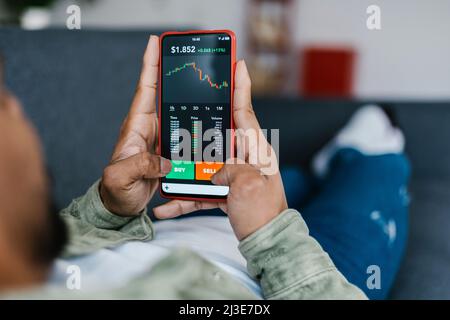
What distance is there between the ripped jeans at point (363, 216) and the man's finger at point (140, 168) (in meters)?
0.12

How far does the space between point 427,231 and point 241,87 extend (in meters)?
0.44

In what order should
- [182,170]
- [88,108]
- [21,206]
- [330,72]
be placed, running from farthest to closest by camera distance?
[330,72] < [88,108] < [182,170] < [21,206]

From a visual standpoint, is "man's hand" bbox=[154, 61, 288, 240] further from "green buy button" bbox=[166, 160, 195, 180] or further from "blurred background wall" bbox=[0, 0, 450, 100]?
"blurred background wall" bbox=[0, 0, 450, 100]

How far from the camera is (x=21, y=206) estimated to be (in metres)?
0.20

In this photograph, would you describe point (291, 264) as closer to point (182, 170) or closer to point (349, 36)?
point (182, 170)

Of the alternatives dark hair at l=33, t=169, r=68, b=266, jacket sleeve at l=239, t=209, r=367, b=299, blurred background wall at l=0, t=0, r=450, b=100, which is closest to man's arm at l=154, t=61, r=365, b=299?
jacket sleeve at l=239, t=209, r=367, b=299

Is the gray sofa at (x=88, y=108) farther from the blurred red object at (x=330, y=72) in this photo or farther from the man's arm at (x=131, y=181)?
the blurred red object at (x=330, y=72)

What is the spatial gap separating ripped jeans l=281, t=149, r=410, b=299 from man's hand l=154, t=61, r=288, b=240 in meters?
0.07

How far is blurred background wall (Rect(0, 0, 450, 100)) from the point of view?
6.56 feet

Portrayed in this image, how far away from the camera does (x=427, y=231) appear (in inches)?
24.5

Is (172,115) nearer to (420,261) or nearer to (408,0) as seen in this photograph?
(420,261)

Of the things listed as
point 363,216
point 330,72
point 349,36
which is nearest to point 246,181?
→ point 363,216

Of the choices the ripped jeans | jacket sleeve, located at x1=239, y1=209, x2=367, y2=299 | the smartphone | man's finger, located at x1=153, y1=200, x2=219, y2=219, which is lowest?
the ripped jeans

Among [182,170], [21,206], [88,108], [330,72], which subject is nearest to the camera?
[21,206]
